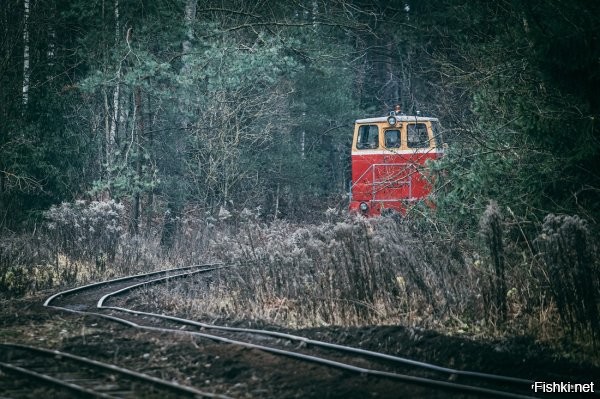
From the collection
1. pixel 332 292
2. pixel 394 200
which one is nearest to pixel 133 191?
pixel 394 200

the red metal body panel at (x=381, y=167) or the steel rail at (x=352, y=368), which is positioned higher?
the red metal body panel at (x=381, y=167)

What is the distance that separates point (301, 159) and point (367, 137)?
351 inches

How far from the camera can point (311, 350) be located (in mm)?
7359

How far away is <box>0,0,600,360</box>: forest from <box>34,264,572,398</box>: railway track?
1161 millimetres

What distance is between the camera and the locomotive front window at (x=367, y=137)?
640 inches

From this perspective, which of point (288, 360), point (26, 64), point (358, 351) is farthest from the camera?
point (26, 64)

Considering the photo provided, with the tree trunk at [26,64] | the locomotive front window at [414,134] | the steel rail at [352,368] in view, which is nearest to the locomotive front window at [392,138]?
the locomotive front window at [414,134]

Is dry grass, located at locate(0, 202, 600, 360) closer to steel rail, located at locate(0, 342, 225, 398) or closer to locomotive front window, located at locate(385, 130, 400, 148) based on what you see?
steel rail, located at locate(0, 342, 225, 398)

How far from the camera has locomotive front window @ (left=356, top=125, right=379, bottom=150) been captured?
16.3 meters

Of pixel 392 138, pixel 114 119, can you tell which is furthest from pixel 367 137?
pixel 114 119

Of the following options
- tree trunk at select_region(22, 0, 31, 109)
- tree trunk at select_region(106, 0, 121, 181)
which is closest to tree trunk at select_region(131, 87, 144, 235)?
tree trunk at select_region(106, 0, 121, 181)

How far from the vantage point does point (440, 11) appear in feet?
74.3

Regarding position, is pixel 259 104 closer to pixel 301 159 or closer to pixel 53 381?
pixel 301 159

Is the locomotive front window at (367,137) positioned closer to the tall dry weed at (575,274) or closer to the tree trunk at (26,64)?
the tree trunk at (26,64)
